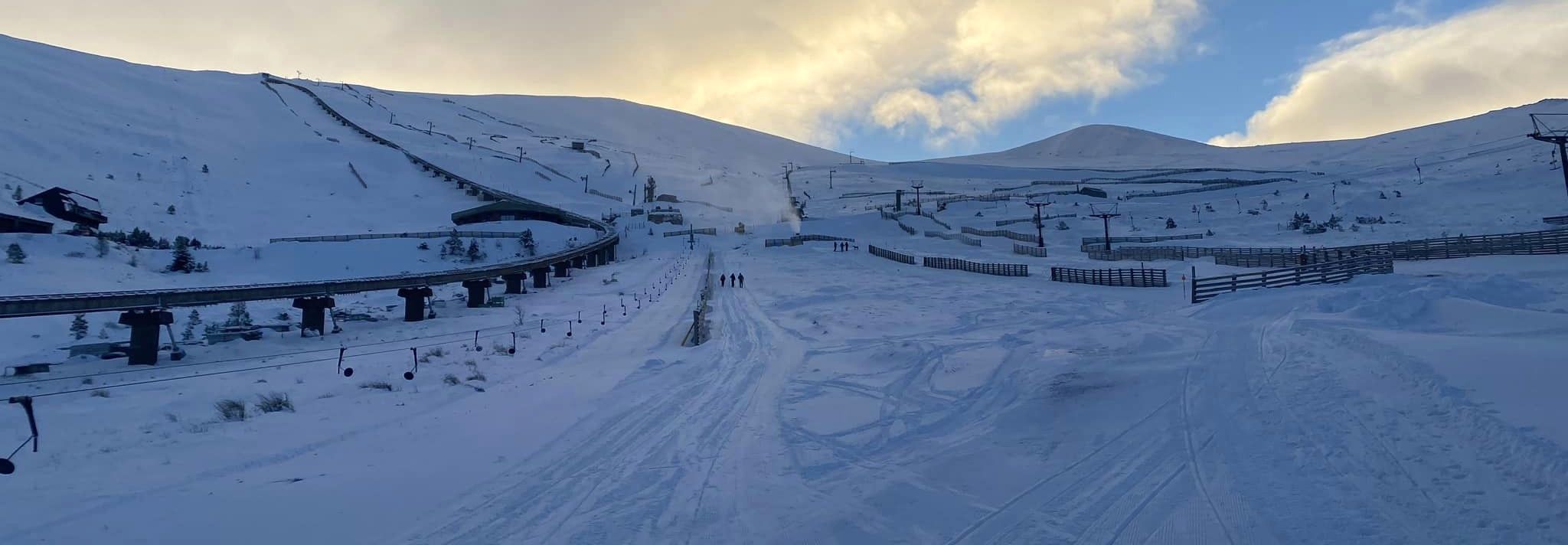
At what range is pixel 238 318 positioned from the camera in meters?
29.9

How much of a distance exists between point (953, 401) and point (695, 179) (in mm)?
135806

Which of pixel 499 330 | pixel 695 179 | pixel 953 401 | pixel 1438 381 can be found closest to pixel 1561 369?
pixel 1438 381

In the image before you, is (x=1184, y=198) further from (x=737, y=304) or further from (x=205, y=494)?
(x=205, y=494)

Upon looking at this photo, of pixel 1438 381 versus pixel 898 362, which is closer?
pixel 1438 381

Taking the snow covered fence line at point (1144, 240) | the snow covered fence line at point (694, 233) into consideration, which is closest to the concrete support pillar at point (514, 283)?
the snow covered fence line at point (694, 233)

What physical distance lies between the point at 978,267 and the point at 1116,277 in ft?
30.4

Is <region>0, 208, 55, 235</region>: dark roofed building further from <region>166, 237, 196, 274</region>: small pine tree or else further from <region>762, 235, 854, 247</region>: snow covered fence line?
<region>762, 235, 854, 247</region>: snow covered fence line

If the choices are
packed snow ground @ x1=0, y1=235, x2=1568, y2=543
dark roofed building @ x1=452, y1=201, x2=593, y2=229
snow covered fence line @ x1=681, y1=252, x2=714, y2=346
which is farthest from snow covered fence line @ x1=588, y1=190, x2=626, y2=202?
packed snow ground @ x1=0, y1=235, x2=1568, y2=543

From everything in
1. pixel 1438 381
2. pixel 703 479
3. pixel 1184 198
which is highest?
pixel 1184 198

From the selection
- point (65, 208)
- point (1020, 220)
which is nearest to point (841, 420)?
point (65, 208)

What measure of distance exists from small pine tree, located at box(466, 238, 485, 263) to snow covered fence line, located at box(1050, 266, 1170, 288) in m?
42.0

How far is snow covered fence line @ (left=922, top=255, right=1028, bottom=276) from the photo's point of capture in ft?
153

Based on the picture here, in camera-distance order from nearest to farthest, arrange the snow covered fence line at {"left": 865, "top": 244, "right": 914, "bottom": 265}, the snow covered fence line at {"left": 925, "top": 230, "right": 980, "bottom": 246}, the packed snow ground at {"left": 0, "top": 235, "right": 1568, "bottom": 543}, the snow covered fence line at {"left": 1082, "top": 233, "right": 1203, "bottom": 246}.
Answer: the packed snow ground at {"left": 0, "top": 235, "right": 1568, "bottom": 543}, the snow covered fence line at {"left": 865, "top": 244, "right": 914, "bottom": 265}, the snow covered fence line at {"left": 1082, "top": 233, "right": 1203, "bottom": 246}, the snow covered fence line at {"left": 925, "top": 230, "right": 980, "bottom": 246}

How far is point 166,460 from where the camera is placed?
416 inches
